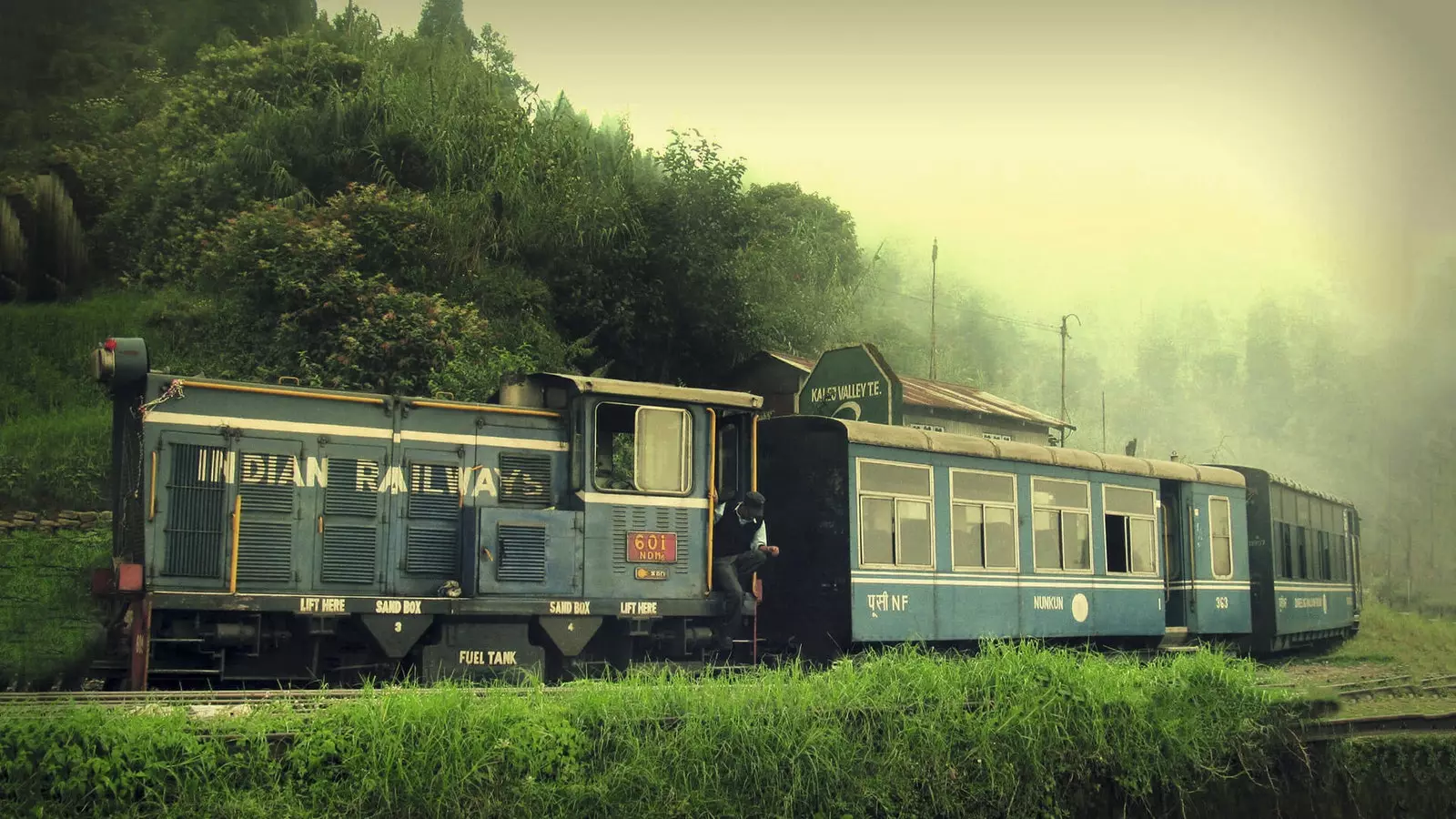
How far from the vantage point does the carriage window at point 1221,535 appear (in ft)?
59.1

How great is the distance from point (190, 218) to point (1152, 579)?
64.3 ft

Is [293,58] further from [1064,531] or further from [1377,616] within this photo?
[1377,616]

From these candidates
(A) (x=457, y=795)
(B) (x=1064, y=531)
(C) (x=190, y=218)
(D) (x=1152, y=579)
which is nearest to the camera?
(A) (x=457, y=795)

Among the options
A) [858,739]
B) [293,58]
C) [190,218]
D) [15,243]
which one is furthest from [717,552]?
[15,243]

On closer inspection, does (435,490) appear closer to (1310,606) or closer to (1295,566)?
(1295,566)

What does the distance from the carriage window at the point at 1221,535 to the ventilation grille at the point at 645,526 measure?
9490mm

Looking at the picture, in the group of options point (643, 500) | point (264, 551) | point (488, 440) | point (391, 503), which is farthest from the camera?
point (643, 500)

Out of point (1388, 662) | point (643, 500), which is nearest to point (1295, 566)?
point (1388, 662)

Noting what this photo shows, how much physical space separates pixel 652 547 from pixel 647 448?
99 centimetres

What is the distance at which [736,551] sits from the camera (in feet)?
42.2

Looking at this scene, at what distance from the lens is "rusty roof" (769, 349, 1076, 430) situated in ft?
88.5

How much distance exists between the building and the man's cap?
472 centimetres

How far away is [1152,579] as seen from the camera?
16656 millimetres

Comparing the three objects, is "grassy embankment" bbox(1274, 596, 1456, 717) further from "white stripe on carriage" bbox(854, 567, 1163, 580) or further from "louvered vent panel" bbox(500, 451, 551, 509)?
"louvered vent panel" bbox(500, 451, 551, 509)
